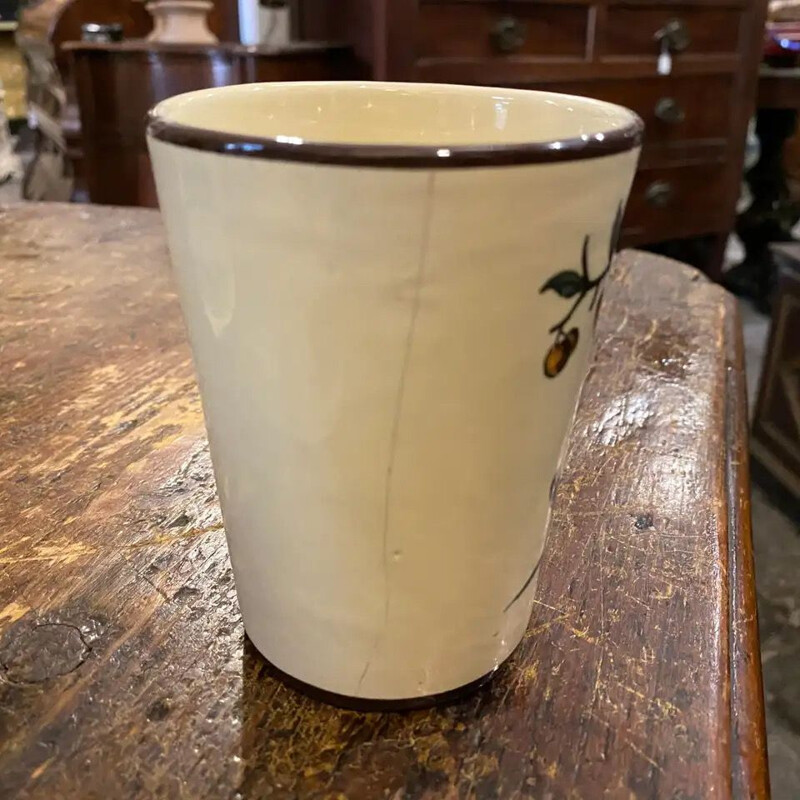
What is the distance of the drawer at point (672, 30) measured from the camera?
1354 millimetres

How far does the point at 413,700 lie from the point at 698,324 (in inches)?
16.8

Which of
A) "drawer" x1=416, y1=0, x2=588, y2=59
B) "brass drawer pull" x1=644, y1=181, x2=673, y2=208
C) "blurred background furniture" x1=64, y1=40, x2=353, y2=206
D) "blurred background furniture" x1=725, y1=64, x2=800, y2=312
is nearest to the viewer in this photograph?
"drawer" x1=416, y1=0, x2=588, y2=59

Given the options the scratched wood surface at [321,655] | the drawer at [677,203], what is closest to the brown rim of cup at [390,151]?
the scratched wood surface at [321,655]

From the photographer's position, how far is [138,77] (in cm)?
134

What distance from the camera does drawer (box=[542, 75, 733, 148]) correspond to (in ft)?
4.59

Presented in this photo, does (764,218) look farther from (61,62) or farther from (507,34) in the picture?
(61,62)

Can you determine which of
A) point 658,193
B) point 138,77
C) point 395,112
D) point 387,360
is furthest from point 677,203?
point 387,360

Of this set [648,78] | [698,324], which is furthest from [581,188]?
[648,78]

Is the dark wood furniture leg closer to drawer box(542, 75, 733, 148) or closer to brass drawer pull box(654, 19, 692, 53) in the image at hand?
drawer box(542, 75, 733, 148)

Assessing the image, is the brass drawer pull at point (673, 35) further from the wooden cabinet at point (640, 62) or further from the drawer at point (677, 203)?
the drawer at point (677, 203)

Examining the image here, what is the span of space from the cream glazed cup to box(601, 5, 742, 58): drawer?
121cm

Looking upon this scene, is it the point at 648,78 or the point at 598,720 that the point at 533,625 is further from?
the point at 648,78

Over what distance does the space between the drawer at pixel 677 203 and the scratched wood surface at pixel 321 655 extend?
1.08 m

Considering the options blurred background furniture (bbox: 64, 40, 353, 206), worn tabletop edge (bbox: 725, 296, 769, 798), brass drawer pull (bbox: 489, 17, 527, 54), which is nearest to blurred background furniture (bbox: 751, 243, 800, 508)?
brass drawer pull (bbox: 489, 17, 527, 54)
